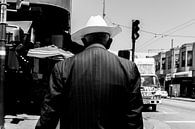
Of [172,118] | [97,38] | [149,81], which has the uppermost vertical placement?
[97,38]

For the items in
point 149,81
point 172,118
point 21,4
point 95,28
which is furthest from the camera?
point 149,81

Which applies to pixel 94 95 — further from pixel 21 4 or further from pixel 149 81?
pixel 149 81

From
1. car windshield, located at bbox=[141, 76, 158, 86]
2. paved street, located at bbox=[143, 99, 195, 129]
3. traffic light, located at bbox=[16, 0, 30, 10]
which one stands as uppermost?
traffic light, located at bbox=[16, 0, 30, 10]

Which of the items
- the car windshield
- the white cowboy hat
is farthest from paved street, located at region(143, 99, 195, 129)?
the white cowboy hat

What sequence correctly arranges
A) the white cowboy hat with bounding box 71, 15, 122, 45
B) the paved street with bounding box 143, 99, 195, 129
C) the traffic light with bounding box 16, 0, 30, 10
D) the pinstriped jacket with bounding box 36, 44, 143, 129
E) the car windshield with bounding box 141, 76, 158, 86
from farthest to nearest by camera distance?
the car windshield with bounding box 141, 76, 158, 86, the paved street with bounding box 143, 99, 195, 129, the traffic light with bounding box 16, 0, 30, 10, the white cowboy hat with bounding box 71, 15, 122, 45, the pinstriped jacket with bounding box 36, 44, 143, 129

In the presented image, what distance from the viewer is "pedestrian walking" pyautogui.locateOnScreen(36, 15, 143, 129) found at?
9.42 feet

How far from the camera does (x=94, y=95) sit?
2.90 metres

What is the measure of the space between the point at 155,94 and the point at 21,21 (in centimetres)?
878

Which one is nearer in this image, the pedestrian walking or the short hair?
the pedestrian walking

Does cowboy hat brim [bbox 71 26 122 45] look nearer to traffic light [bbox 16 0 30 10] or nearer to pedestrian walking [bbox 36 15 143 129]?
pedestrian walking [bbox 36 15 143 129]

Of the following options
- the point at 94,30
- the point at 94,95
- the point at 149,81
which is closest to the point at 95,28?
the point at 94,30

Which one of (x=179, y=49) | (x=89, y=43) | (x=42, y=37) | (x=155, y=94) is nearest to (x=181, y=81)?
(x=179, y=49)

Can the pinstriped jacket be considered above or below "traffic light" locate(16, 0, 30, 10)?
below

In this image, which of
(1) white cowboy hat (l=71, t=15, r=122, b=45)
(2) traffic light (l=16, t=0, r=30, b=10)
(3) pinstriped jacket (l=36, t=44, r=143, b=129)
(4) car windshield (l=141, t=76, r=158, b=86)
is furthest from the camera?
(4) car windshield (l=141, t=76, r=158, b=86)
